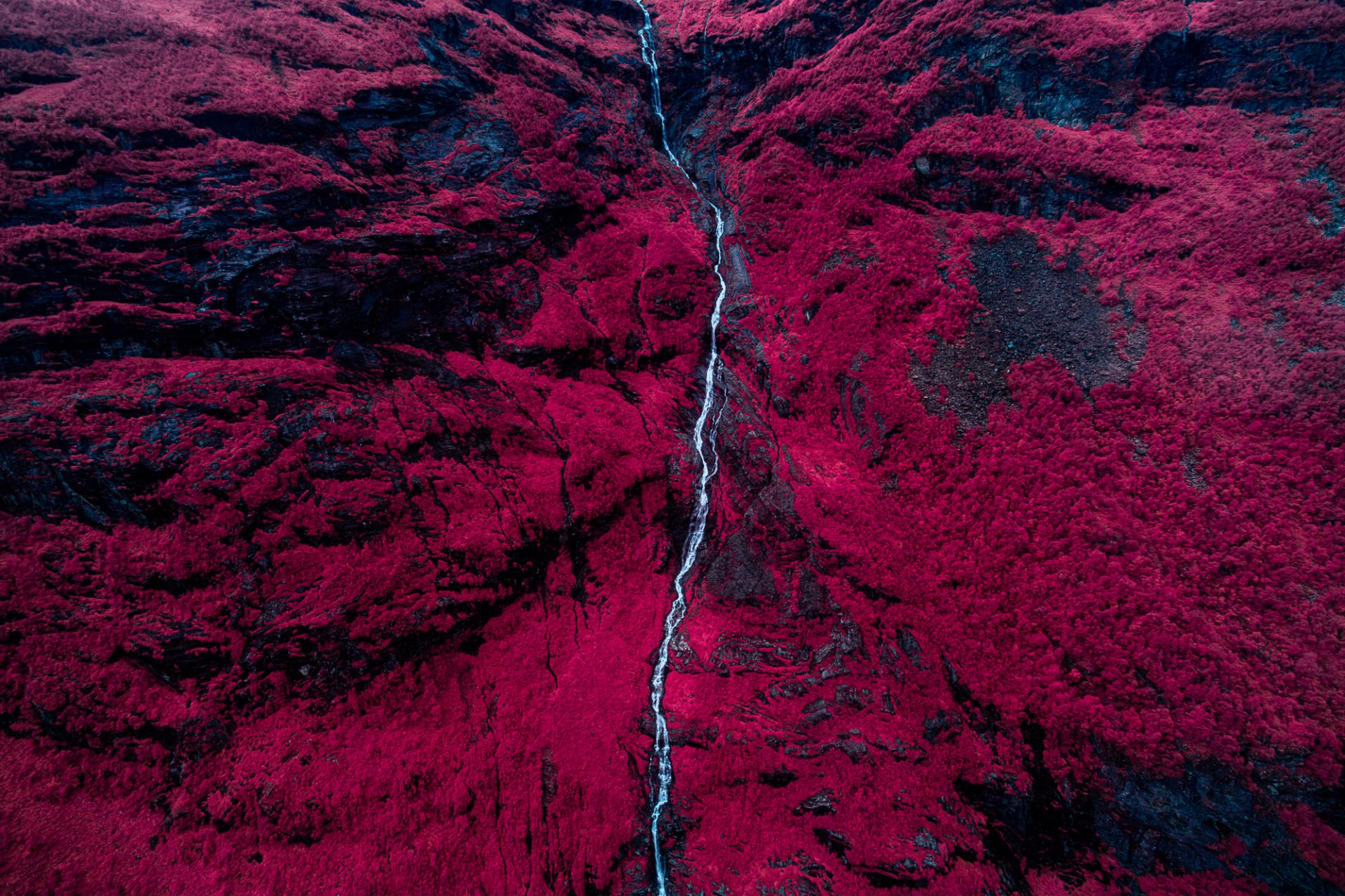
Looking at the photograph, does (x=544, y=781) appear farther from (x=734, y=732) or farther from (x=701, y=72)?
(x=701, y=72)

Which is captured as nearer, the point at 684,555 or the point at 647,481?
the point at 684,555

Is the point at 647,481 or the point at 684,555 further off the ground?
the point at 647,481

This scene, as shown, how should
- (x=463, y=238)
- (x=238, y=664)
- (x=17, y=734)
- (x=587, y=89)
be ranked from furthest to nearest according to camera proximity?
(x=587, y=89), (x=463, y=238), (x=238, y=664), (x=17, y=734)

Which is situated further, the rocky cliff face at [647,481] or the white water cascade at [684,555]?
the white water cascade at [684,555]

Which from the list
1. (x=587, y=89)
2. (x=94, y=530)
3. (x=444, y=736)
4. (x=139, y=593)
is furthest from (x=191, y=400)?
(x=587, y=89)
